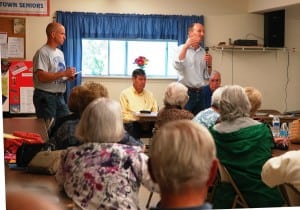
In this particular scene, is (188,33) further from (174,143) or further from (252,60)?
(174,143)

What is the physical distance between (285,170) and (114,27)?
2723 mm

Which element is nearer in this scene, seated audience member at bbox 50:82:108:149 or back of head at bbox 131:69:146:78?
seated audience member at bbox 50:82:108:149

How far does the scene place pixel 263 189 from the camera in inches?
94.4

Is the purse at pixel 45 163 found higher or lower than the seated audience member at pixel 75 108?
lower

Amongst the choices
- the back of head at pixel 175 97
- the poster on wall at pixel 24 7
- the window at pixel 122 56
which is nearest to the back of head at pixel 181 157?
the back of head at pixel 175 97

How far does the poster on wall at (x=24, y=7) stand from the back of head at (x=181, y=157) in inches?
131

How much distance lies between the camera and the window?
4.32 metres

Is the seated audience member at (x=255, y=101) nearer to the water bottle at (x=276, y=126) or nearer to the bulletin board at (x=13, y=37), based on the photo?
the water bottle at (x=276, y=126)

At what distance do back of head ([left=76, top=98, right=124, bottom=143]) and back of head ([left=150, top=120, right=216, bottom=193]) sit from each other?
25.5 inches

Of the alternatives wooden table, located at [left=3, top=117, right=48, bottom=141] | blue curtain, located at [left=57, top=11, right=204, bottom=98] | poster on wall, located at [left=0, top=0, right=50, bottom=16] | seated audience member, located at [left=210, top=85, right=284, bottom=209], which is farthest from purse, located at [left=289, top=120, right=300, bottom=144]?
poster on wall, located at [left=0, top=0, right=50, bottom=16]

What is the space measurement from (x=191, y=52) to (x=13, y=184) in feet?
7.55

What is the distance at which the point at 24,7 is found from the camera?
166 inches

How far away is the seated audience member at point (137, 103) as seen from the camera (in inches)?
150

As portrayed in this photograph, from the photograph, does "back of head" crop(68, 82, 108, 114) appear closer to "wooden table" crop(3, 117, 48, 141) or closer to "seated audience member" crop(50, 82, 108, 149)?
"seated audience member" crop(50, 82, 108, 149)
